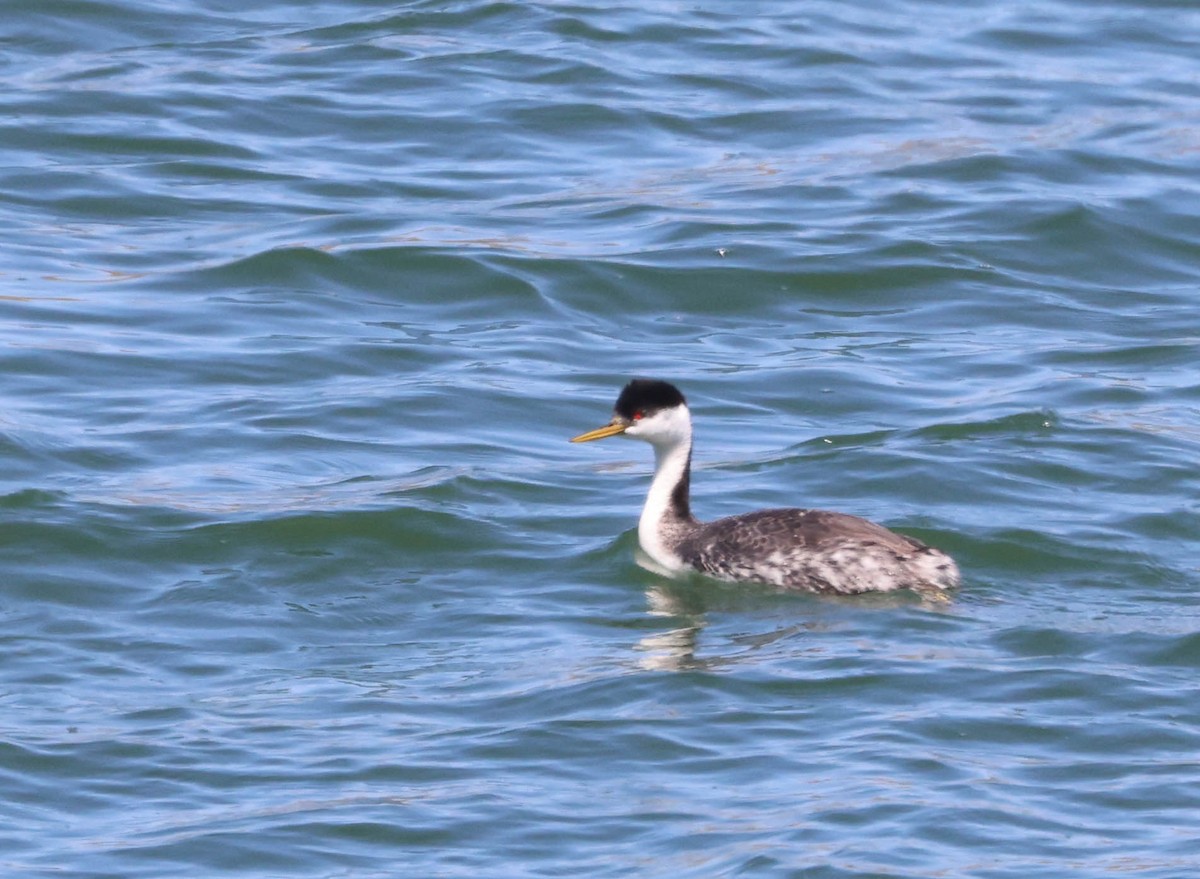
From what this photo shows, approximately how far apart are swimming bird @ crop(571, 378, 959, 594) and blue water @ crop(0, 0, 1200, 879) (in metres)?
0.14

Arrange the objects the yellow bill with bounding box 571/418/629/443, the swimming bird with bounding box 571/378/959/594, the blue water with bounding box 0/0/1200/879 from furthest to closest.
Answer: the yellow bill with bounding box 571/418/629/443 → the swimming bird with bounding box 571/378/959/594 → the blue water with bounding box 0/0/1200/879

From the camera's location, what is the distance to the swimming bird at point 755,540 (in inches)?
437

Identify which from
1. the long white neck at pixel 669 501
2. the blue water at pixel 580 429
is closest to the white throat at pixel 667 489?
the long white neck at pixel 669 501

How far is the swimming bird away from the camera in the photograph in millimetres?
11094

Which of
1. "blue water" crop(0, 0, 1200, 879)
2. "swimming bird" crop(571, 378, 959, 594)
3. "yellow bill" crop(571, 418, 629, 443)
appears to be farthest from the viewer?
"yellow bill" crop(571, 418, 629, 443)

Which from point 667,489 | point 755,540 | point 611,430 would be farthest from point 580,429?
point 755,540

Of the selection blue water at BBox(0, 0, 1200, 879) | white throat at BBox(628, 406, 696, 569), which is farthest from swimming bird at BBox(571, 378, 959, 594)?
blue water at BBox(0, 0, 1200, 879)

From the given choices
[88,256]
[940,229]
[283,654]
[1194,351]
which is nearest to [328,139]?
[88,256]

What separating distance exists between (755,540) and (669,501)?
0.74m

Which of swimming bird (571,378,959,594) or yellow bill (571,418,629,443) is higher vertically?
yellow bill (571,418,629,443)

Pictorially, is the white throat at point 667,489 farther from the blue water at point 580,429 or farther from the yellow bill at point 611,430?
the blue water at point 580,429

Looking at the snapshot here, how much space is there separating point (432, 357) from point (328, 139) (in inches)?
222

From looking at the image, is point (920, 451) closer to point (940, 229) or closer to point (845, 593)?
point (845, 593)

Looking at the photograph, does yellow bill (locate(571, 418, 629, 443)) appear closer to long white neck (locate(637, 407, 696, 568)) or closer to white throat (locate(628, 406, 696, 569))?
white throat (locate(628, 406, 696, 569))
